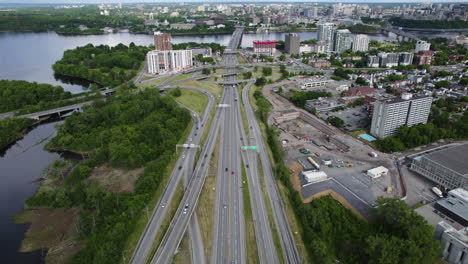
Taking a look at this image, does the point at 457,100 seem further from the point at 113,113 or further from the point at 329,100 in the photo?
the point at 113,113

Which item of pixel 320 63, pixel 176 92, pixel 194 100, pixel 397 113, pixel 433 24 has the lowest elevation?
pixel 194 100

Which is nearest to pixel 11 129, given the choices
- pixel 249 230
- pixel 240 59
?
pixel 249 230

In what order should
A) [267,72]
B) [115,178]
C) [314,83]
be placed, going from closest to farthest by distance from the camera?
[115,178], [314,83], [267,72]

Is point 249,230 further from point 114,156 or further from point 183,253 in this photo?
point 114,156

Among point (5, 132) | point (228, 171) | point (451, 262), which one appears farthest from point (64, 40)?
point (451, 262)

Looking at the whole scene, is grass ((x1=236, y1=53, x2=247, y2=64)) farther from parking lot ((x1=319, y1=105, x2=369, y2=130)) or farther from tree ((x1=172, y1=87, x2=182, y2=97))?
parking lot ((x1=319, y1=105, x2=369, y2=130))

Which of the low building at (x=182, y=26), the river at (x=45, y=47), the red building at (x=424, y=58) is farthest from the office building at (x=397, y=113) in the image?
the low building at (x=182, y=26)

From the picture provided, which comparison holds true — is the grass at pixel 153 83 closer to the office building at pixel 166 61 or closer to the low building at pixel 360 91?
the office building at pixel 166 61
